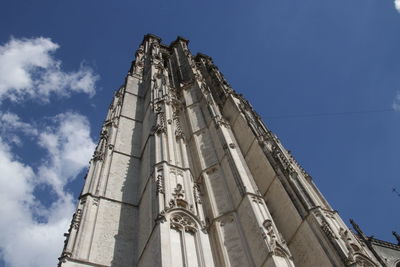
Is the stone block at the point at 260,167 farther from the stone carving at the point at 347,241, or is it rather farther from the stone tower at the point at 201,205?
the stone carving at the point at 347,241

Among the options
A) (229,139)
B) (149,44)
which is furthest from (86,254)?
(149,44)

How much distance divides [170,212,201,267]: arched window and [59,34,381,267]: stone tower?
23 mm

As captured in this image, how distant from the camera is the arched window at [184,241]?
8031 millimetres

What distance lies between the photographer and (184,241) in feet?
28.0

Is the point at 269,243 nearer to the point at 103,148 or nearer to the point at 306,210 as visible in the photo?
the point at 306,210

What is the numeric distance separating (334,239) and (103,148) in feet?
29.0

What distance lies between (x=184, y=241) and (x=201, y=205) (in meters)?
1.73

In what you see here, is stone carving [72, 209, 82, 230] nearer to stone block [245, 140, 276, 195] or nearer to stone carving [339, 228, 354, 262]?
stone block [245, 140, 276, 195]

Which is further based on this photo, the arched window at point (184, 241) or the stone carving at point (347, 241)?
the stone carving at point (347, 241)

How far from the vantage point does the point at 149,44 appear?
112ft

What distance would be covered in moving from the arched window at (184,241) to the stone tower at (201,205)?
23mm

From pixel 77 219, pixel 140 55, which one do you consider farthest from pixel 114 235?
pixel 140 55

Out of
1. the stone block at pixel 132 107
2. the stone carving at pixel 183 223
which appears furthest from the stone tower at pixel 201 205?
the stone block at pixel 132 107

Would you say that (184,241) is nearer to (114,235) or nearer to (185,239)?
(185,239)
